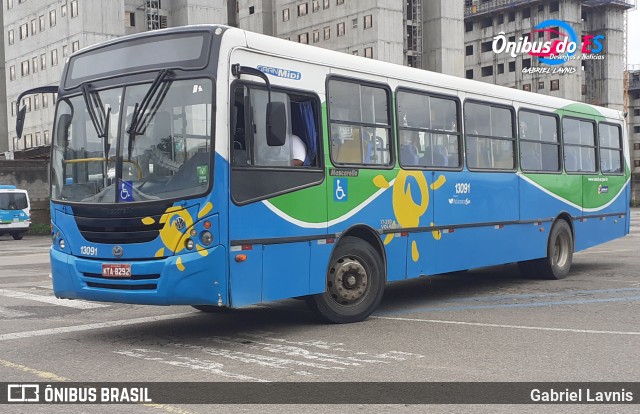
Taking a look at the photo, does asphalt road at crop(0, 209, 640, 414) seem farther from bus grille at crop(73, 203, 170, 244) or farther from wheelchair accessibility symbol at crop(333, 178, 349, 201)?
wheelchair accessibility symbol at crop(333, 178, 349, 201)

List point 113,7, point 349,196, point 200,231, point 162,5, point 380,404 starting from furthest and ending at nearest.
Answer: point 162,5 → point 113,7 → point 349,196 → point 200,231 → point 380,404

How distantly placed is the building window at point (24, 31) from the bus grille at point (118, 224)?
237 ft

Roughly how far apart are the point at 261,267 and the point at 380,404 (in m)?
2.87

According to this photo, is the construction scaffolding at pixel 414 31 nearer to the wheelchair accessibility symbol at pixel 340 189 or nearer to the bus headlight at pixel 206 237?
the wheelchair accessibility symbol at pixel 340 189

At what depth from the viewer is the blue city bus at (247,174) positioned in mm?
8203

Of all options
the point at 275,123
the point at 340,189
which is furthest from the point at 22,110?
the point at 340,189

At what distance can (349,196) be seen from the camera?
977 centimetres

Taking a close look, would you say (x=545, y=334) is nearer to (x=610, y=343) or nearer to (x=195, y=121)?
(x=610, y=343)

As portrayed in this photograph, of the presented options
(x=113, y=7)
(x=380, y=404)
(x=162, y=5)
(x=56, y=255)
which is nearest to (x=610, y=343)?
(x=380, y=404)

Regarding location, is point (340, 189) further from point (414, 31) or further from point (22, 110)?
point (414, 31)

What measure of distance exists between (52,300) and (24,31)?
227ft

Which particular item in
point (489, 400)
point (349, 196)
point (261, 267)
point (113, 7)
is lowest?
point (489, 400)

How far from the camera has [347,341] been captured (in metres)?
8.56

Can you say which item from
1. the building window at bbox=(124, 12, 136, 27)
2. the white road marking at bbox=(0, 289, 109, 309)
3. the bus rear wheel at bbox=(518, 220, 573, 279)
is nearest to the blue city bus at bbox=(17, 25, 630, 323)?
the white road marking at bbox=(0, 289, 109, 309)
